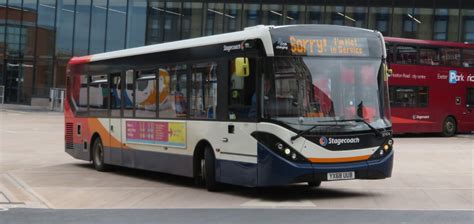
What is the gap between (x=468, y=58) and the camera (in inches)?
1252

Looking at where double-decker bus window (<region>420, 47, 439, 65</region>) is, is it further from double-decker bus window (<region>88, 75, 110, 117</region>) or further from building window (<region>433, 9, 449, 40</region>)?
double-decker bus window (<region>88, 75, 110, 117</region>)

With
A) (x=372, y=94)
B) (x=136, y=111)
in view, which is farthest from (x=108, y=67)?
(x=372, y=94)

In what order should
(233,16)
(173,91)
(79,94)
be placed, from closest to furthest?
(173,91) < (79,94) < (233,16)

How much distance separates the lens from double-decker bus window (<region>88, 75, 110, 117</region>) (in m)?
16.7

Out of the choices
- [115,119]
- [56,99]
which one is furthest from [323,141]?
[56,99]

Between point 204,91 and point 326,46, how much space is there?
2.44 m

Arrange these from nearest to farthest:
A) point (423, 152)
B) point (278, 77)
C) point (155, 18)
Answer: point (278, 77) < point (423, 152) < point (155, 18)

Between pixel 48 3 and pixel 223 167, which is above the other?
pixel 48 3

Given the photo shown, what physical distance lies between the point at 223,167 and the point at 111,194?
2.16 meters

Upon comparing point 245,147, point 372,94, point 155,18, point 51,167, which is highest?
point 155,18

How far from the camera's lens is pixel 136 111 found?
15.1 meters

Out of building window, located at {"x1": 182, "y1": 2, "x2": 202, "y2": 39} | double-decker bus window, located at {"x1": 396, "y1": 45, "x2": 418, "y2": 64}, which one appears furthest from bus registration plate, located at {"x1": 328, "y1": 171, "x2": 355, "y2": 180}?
building window, located at {"x1": 182, "y1": 2, "x2": 202, "y2": 39}

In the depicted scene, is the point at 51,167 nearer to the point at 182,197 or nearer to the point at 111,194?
the point at 111,194

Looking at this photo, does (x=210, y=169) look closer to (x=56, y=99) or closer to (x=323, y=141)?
(x=323, y=141)
